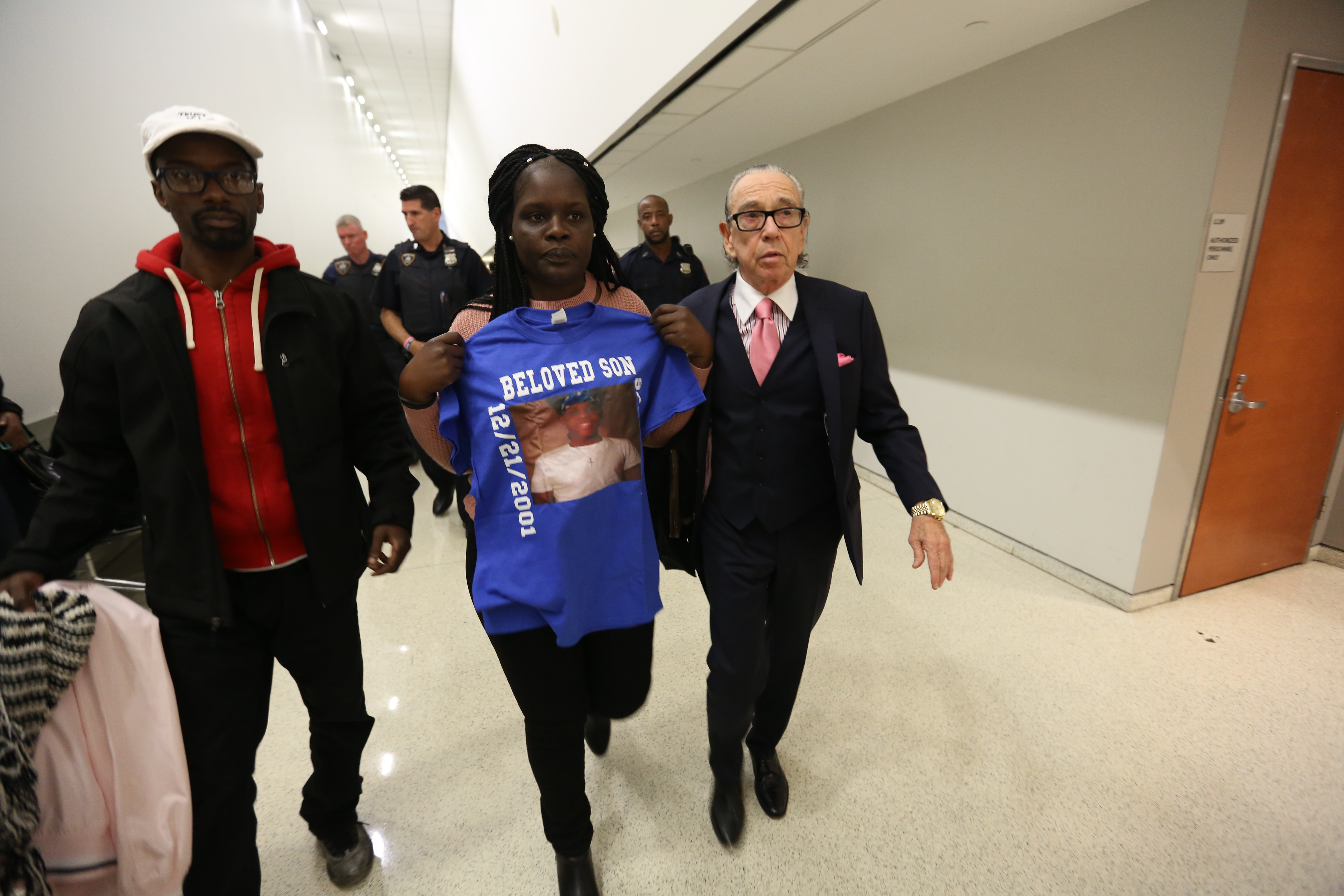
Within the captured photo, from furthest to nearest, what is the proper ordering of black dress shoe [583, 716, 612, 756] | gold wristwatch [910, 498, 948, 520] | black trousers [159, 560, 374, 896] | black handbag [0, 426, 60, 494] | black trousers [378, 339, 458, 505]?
1. black trousers [378, 339, 458, 505]
2. black handbag [0, 426, 60, 494]
3. black dress shoe [583, 716, 612, 756]
4. gold wristwatch [910, 498, 948, 520]
5. black trousers [159, 560, 374, 896]

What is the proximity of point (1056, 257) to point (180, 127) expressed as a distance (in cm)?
324

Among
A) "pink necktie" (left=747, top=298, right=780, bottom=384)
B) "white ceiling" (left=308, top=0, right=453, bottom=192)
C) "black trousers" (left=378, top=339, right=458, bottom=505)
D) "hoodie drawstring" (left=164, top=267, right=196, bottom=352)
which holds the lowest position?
"black trousers" (left=378, top=339, right=458, bottom=505)

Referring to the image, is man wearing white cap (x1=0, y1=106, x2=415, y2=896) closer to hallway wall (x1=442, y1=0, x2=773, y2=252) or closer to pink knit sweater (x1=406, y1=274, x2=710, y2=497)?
pink knit sweater (x1=406, y1=274, x2=710, y2=497)

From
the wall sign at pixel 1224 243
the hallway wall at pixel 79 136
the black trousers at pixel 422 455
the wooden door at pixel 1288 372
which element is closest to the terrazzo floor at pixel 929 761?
the wooden door at pixel 1288 372

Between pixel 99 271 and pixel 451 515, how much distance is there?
94.1 inches

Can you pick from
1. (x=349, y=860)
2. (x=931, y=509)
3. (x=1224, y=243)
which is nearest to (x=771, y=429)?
(x=931, y=509)

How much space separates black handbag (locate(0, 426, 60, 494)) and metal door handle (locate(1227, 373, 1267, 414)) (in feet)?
15.4

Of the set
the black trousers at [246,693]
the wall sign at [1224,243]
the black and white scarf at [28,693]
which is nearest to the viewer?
the black and white scarf at [28,693]

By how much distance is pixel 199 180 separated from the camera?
1070mm

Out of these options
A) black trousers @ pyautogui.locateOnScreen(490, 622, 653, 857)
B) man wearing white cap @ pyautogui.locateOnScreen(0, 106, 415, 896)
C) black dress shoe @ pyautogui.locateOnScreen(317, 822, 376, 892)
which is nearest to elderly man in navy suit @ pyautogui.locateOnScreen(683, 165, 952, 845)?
black trousers @ pyautogui.locateOnScreen(490, 622, 653, 857)

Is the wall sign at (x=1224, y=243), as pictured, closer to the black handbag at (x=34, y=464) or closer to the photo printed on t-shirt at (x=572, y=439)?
the photo printed on t-shirt at (x=572, y=439)

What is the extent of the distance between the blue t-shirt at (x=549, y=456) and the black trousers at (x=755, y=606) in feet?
1.13

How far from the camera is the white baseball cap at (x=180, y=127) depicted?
1032mm

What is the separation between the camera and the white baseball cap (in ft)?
3.39
